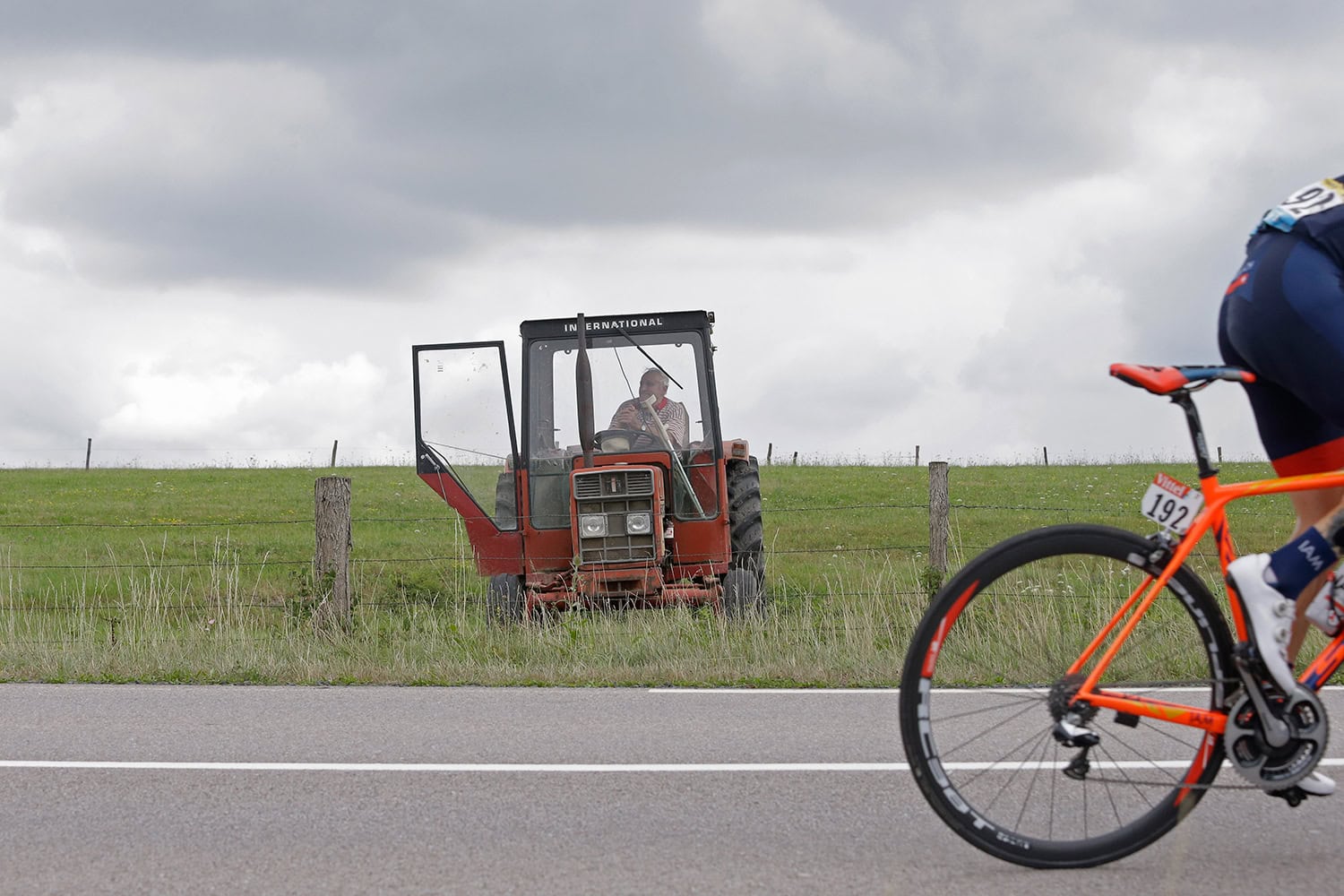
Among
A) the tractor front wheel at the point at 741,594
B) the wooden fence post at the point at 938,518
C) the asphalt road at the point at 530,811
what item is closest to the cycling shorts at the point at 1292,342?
the asphalt road at the point at 530,811

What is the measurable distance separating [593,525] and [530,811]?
22.7ft

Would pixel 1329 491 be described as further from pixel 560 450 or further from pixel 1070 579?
pixel 560 450

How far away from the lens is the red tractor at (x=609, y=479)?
11711mm

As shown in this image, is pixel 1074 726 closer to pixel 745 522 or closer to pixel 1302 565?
pixel 1302 565

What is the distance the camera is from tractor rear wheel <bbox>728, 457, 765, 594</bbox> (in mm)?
12258

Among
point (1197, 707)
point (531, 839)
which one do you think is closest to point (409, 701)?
point (531, 839)

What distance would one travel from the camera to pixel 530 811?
4.80m

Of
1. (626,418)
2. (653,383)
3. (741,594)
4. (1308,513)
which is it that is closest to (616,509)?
(626,418)

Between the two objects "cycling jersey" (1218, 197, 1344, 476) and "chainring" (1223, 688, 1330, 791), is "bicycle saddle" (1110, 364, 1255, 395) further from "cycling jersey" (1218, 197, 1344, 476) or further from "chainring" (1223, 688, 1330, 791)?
"chainring" (1223, 688, 1330, 791)

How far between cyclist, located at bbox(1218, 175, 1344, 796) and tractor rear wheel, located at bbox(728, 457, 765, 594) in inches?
327

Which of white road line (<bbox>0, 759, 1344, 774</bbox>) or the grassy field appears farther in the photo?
the grassy field

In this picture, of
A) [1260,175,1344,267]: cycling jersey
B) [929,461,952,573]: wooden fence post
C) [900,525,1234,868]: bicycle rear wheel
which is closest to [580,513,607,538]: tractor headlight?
[929,461,952,573]: wooden fence post

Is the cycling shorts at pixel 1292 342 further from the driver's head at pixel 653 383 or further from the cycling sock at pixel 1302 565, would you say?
the driver's head at pixel 653 383

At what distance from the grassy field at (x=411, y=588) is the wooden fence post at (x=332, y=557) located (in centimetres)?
16
